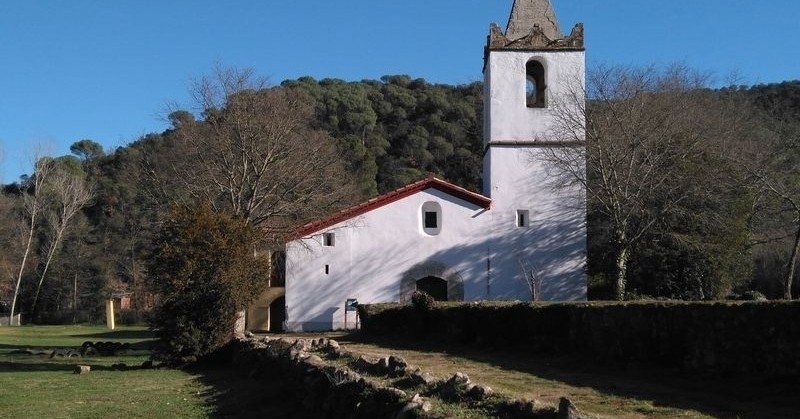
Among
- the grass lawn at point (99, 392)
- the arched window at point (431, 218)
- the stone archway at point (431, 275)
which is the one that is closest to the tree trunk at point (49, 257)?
the stone archway at point (431, 275)

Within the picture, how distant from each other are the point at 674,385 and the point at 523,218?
2117cm

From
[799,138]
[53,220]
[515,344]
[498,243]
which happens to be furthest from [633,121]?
[53,220]

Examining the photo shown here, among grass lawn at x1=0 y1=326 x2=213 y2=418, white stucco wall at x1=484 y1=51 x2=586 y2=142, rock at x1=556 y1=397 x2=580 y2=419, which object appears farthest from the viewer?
white stucco wall at x1=484 y1=51 x2=586 y2=142

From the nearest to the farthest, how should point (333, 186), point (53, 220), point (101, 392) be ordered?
1. point (101, 392)
2. point (333, 186)
3. point (53, 220)

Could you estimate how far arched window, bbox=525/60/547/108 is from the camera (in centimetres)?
3253

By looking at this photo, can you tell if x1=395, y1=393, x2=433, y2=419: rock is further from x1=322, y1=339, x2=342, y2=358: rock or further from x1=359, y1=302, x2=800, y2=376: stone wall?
x1=322, y1=339, x2=342, y2=358: rock

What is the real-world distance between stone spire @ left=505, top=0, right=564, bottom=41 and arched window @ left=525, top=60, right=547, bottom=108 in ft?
4.09

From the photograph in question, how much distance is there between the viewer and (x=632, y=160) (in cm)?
2781

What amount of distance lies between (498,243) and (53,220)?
4132cm

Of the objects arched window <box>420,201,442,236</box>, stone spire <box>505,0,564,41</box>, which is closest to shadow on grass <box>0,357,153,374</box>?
arched window <box>420,201,442,236</box>

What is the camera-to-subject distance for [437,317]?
23000mm

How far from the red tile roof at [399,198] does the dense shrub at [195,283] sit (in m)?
10.7

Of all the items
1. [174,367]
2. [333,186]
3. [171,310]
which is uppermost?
[333,186]

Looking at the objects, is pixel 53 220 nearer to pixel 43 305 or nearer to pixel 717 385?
pixel 43 305
